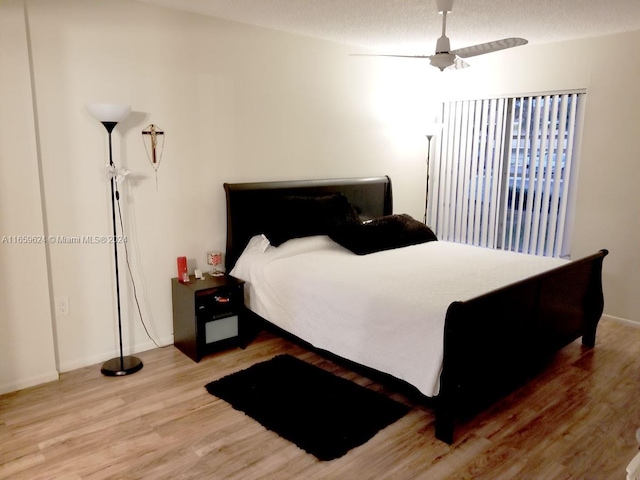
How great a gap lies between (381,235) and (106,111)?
2.27 metres

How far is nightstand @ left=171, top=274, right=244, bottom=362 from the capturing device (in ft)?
11.1

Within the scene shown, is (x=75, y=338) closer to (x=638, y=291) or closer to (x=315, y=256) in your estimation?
(x=315, y=256)

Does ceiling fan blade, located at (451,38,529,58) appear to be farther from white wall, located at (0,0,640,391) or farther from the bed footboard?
white wall, located at (0,0,640,391)

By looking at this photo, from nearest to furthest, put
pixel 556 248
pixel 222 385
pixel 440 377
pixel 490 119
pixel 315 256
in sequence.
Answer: pixel 440 377, pixel 222 385, pixel 315 256, pixel 556 248, pixel 490 119

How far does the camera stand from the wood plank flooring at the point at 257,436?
2.27m

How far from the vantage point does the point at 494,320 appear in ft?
8.73

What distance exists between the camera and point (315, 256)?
12.0 feet

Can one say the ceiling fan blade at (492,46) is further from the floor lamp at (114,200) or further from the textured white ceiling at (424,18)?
the floor lamp at (114,200)

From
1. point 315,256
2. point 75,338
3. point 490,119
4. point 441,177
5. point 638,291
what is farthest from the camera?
point 441,177

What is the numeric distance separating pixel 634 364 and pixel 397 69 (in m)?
3.50

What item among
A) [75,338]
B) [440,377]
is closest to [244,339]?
[75,338]

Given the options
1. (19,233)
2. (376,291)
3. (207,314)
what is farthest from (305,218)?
(19,233)

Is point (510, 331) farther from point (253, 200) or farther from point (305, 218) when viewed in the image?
point (253, 200)

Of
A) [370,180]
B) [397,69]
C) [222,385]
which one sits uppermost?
[397,69]
